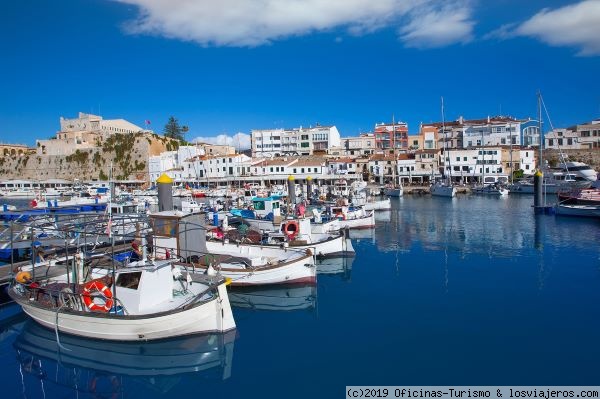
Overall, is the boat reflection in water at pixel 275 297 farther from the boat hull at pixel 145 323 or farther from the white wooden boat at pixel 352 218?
the white wooden boat at pixel 352 218

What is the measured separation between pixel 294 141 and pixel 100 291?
84.2 meters

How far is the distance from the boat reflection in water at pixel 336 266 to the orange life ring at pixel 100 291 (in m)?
11.0

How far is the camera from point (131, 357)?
12.1 meters

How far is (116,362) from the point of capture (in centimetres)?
1191

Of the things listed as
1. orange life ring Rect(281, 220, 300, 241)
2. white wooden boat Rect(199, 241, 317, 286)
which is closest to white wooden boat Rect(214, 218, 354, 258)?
orange life ring Rect(281, 220, 300, 241)

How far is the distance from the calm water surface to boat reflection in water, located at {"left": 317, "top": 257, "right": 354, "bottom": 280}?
0.20 metres

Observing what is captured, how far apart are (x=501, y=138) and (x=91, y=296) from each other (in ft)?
294

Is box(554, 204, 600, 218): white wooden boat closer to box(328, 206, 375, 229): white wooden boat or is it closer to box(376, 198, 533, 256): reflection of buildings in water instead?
box(376, 198, 533, 256): reflection of buildings in water

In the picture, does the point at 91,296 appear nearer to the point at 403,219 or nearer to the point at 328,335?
the point at 328,335

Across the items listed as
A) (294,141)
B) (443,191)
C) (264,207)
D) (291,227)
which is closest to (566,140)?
(443,191)

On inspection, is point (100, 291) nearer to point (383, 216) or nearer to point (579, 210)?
point (383, 216)

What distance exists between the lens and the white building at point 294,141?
309ft

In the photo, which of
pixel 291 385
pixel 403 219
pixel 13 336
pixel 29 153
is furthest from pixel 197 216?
pixel 29 153

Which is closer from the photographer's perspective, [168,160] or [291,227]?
[291,227]
